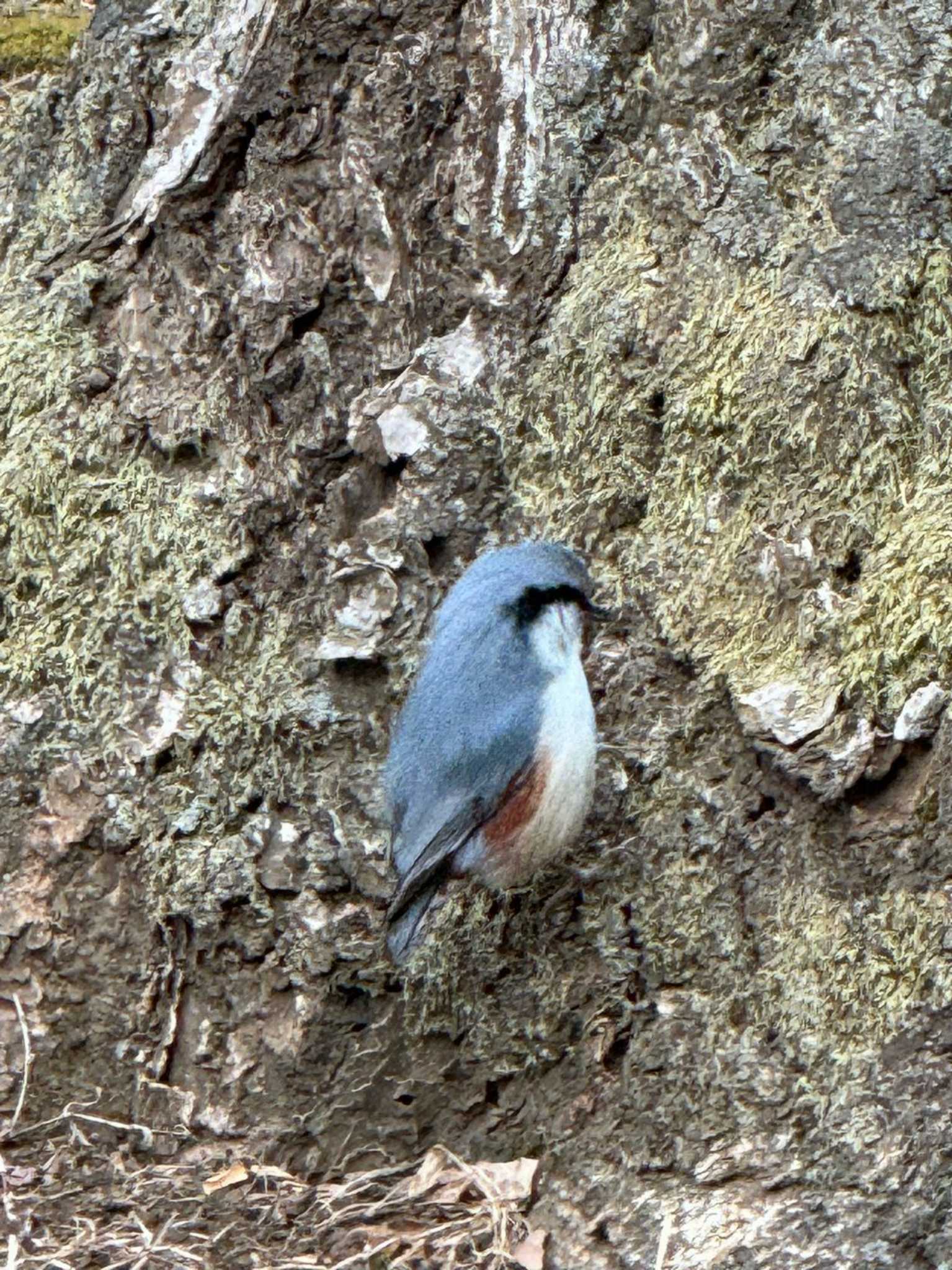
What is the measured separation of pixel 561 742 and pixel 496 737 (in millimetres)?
111

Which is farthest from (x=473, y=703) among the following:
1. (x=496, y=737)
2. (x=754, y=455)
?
(x=754, y=455)

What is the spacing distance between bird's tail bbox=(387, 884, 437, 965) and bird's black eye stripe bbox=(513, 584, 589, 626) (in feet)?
1.30

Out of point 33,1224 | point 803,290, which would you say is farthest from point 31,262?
point 33,1224

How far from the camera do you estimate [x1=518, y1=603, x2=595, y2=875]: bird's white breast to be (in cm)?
203

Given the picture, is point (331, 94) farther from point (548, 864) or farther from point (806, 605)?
point (548, 864)

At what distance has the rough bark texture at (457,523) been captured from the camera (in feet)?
6.41

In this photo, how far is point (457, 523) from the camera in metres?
2.17

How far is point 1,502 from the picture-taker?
7.48 feet

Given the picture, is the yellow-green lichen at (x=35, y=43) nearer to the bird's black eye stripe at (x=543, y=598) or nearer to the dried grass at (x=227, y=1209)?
the bird's black eye stripe at (x=543, y=598)

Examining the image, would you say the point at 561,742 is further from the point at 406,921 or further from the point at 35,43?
the point at 35,43

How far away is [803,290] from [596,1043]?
1.04 m

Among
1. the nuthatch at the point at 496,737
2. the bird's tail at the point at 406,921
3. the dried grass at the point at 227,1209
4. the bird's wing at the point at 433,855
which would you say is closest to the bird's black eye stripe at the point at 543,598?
the nuthatch at the point at 496,737

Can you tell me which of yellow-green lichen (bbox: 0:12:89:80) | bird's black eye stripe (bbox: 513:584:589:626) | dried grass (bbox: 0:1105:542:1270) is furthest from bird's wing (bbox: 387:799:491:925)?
yellow-green lichen (bbox: 0:12:89:80)

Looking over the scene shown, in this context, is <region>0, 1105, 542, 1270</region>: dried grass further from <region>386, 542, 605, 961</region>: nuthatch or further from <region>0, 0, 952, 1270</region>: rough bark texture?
<region>386, 542, 605, 961</region>: nuthatch
